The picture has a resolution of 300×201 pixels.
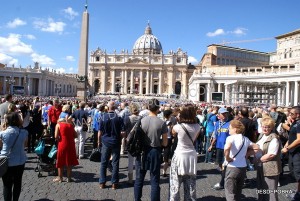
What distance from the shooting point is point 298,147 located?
5.60 metres

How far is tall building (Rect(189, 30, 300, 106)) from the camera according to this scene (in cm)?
3688

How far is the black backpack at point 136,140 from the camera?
5086 mm

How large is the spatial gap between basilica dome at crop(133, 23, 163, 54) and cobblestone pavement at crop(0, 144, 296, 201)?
349ft

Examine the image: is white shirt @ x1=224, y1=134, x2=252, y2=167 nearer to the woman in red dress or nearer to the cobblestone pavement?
the cobblestone pavement

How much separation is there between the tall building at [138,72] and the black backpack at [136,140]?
287ft

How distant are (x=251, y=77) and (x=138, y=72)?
1908 inches

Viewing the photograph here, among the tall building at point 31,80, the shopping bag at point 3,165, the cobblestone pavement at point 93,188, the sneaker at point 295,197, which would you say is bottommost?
the cobblestone pavement at point 93,188

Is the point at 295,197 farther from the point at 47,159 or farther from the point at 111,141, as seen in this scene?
the point at 47,159

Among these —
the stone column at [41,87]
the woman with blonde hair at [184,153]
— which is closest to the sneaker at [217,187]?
the woman with blonde hair at [184,153]

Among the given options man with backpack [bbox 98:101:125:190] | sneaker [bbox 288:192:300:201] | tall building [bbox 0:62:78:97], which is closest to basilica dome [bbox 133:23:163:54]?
tall building [bbox 0:62:78:97]

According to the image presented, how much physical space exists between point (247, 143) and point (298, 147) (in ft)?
5.56

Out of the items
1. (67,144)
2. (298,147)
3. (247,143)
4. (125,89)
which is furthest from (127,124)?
(125,89)

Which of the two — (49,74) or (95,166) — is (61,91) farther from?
(95,166)

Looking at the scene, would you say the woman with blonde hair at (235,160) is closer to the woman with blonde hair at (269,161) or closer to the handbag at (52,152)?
the woman with blonde hair at (269,161)
